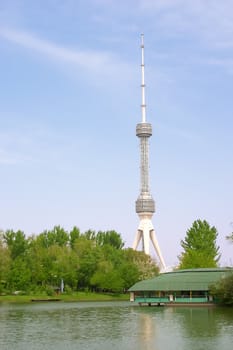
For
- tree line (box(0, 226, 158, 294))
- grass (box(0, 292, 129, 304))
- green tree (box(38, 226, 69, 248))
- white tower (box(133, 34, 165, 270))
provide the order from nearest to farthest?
grass (box(0, 292, 129, 304))
tree line (box(0, 226, 158, 294))
green tree (box(38, 226, 69, 248))
white tower (box(133, 34, 165, 270))

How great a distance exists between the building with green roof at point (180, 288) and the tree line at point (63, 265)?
923 inches

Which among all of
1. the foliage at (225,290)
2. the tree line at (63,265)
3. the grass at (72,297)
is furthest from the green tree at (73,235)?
the foliage at (225,290)

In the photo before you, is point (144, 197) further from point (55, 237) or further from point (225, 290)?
point (225, 290)

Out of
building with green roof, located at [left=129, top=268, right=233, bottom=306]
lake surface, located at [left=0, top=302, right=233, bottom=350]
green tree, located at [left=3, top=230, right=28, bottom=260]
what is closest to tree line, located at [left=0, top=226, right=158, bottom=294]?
green tree, located at [left=3, top=230, right=28, bottom=260]

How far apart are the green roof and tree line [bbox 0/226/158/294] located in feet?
81.3

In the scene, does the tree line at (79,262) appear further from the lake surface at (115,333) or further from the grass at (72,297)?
the lake surface at (115,333)

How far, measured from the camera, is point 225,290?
5612 cm

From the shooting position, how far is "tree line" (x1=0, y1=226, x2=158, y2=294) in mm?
87625

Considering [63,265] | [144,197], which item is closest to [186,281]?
[63,265]

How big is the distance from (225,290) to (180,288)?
9686 millimetres

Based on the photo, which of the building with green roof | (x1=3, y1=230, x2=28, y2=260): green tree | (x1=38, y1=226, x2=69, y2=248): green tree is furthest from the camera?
(x1=38, y1=226, x2=69, y2=248): green tree

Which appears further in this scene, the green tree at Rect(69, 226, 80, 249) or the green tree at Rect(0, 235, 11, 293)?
the green tree at Rect(69, 226, 80, 249)

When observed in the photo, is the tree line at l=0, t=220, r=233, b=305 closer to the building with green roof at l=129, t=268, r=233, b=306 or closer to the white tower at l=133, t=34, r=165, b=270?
the building with green roof at l=129, t=268, r=233, b=306

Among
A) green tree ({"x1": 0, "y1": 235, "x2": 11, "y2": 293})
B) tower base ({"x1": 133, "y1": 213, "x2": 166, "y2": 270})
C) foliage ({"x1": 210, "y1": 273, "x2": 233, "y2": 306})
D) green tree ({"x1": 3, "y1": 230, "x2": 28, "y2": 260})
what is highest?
tower base ({"x1": 133, "y1": 213, "x2": 166, "y2": 270})
